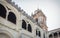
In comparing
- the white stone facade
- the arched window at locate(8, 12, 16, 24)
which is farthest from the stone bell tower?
the arched window at locate(8, 12, 16, 24)

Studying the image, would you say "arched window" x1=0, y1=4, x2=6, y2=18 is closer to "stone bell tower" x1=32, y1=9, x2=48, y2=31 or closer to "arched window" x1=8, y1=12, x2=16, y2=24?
"arched window" x1=8, y1=12, x2=16, y2=24

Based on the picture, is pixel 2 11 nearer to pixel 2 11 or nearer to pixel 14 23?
pixel 2 11

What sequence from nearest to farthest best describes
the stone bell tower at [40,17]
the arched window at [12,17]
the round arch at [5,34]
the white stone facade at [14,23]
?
the round arch at [5,34] → the white stone facade at [14,23] → the arched window at [12,17] → the stone bell tower at [40,17]

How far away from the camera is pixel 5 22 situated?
1289 cm

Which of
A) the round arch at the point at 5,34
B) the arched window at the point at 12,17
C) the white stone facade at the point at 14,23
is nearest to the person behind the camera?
the round arch at the point at 5,34

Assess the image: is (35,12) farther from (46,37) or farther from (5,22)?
(5,22)

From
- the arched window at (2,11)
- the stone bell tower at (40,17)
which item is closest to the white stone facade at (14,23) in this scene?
the arched window at (2,11)

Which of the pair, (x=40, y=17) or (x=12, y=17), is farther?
(x=40, y=17)

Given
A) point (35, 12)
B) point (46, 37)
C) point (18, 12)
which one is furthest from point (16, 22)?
point (35, 12)

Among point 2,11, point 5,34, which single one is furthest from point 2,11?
point 5,34

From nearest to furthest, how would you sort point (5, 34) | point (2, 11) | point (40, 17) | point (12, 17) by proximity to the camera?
point (5, 34) → point (2, 11) → point (12, 17) → point (40, 17)

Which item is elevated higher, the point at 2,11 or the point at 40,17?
the point at 2,11

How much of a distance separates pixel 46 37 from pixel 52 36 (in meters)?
1.16

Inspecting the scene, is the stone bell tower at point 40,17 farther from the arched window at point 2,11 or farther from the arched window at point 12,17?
the arched window at point 2,11
